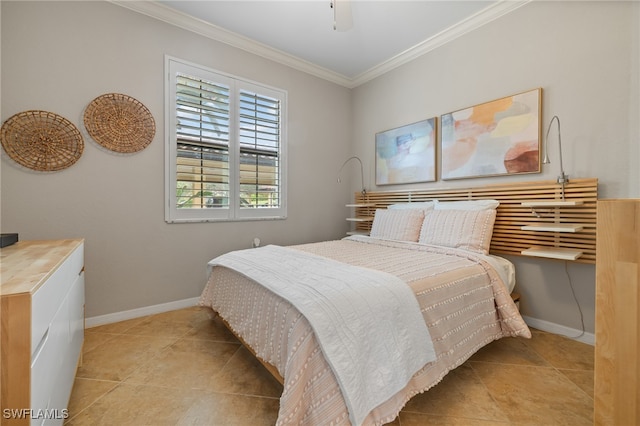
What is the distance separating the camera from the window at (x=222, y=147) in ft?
9.09

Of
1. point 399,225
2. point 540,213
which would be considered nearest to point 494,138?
point 540,213

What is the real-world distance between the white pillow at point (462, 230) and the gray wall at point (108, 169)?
1.97 m

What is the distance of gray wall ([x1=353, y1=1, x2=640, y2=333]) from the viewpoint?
1.95 meters

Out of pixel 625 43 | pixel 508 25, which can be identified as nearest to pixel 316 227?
pixel 508 25

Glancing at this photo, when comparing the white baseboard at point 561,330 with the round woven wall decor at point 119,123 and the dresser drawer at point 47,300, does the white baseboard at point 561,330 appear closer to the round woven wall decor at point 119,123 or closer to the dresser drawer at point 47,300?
the dresser drawer at point 47,300

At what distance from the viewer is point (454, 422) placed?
1.33 metres

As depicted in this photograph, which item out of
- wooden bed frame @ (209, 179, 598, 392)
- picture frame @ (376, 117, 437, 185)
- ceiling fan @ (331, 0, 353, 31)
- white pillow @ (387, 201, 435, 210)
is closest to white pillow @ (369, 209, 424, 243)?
white pillow @ (387, 201, 435, 210)

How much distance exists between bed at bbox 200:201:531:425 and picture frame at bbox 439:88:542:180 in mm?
434

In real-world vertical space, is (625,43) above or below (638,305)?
above

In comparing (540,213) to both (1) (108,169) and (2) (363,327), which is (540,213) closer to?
(2) (363,327)

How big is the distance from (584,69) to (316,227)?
3.06 meters

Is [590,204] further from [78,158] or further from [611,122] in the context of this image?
[78,158]

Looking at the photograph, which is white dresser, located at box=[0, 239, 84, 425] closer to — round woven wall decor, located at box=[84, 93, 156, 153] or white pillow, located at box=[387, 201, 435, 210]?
round woven wall decor, located at box=[84, 93, 156, 153]

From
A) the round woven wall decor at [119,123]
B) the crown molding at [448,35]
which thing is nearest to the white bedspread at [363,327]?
the round woven wall decor at [119,123]
